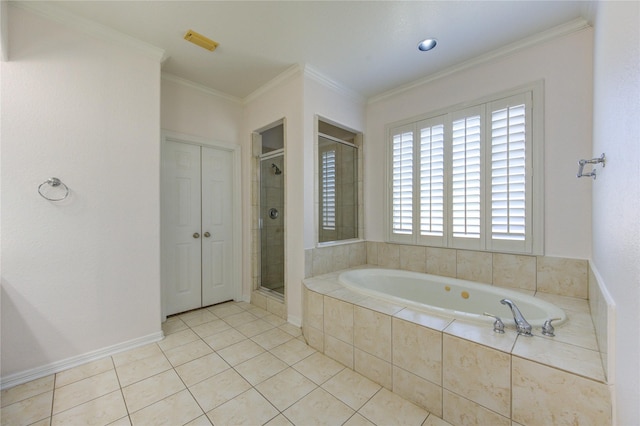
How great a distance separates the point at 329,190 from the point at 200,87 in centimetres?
186

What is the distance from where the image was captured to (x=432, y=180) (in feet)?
8.43

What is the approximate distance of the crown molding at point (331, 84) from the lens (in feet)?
8.14

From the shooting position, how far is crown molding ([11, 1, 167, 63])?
5.54 ft

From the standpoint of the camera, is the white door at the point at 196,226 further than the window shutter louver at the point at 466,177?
Yes

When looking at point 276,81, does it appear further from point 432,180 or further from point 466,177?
point 466,177

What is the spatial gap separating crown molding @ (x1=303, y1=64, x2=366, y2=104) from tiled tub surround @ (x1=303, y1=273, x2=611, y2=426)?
2139 millimetres

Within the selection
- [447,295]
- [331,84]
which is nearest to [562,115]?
[447,295]

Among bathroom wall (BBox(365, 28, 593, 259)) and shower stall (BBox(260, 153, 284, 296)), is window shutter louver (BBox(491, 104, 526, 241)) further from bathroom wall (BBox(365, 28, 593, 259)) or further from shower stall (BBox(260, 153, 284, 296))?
shower stall (BBox(260, 153, 284, 296))

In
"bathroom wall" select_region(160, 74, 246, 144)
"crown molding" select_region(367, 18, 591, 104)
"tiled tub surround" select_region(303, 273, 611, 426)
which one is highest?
"crown molding" select_region(367, 18, 591, 104)

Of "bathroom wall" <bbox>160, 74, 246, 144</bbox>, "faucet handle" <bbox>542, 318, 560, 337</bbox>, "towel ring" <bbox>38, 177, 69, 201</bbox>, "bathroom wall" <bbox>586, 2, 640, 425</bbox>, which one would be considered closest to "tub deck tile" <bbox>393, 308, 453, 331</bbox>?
"faucet handle" <bbox>542, 318, 560, 337</bbox>

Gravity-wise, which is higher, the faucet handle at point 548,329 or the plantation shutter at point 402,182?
the plantation shutter at point 402,182

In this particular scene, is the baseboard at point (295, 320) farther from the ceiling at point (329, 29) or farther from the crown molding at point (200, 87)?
the crown molding at point (200, 87)

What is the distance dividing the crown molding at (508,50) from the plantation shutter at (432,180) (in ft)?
1.43

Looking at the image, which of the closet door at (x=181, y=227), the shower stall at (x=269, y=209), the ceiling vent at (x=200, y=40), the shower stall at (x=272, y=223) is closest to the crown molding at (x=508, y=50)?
the shower stall at (x=269, y=209)
